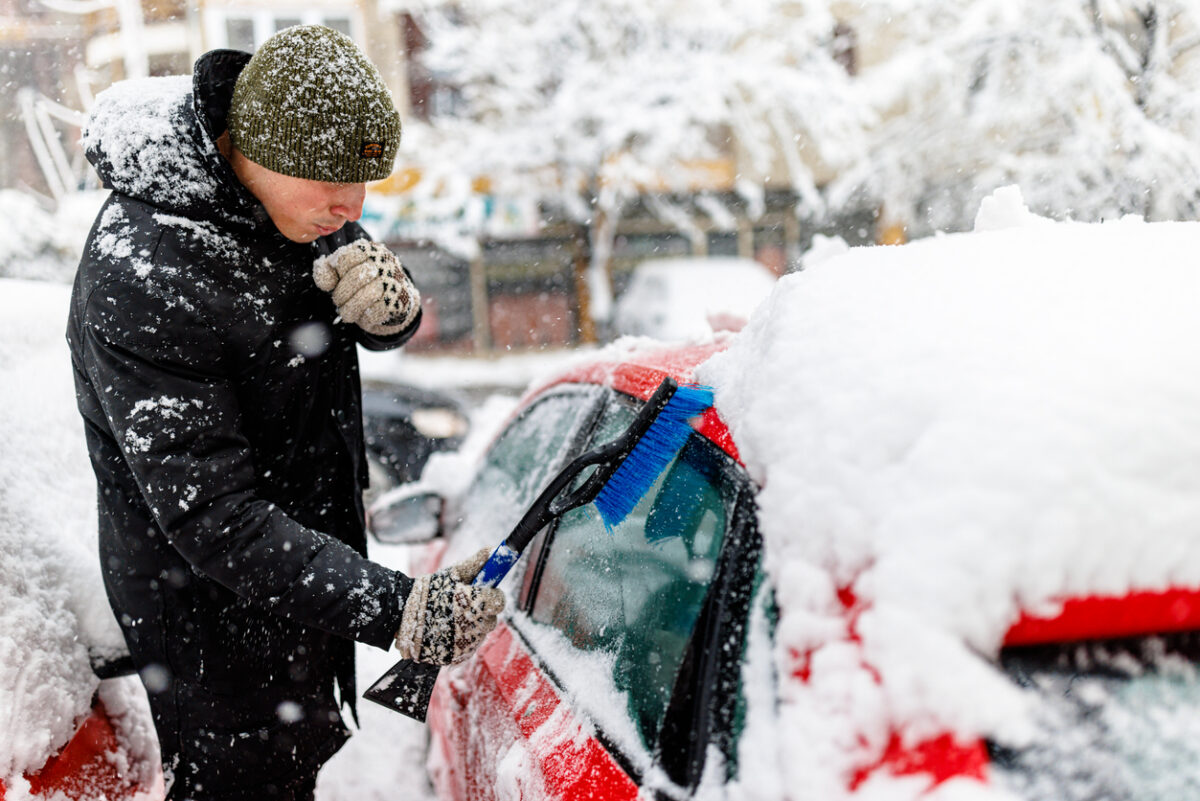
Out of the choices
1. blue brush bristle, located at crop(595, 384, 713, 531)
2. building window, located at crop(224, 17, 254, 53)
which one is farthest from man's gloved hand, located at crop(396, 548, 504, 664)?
building window, located at crop(224, 17, 254, 53)

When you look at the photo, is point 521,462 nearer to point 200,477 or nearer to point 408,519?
point 408,519

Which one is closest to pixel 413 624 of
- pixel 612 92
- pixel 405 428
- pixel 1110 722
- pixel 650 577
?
pixel 650 577

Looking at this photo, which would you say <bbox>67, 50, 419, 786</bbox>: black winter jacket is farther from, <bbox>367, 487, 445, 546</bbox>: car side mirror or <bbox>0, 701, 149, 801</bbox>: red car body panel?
<bbox>367, 487, 445, 546</bbox>: car side mirror

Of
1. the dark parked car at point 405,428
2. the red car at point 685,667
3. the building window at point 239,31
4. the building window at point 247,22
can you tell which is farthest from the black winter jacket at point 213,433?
the building window at point 239,31

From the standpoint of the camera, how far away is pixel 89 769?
181 cm

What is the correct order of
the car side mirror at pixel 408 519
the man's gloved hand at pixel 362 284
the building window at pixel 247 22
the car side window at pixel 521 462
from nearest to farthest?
the man's gloved hand at pixel 362 284, the car side window at pixel 521 462, the car side mirror at pixel 408 519, the building window at pixel 247 22

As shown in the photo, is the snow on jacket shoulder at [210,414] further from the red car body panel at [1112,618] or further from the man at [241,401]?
the red car body panel at [1112,618]

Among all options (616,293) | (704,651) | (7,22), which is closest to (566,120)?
(616,293)

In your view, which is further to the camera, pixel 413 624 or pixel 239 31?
pixel 239 31

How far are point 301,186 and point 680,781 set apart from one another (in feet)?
4.29

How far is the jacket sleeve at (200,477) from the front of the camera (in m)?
1.58

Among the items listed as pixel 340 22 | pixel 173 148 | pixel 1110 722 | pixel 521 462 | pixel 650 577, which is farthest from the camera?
pixel 340 22

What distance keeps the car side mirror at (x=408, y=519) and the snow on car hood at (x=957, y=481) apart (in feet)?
5.40

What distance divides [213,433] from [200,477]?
89mm
